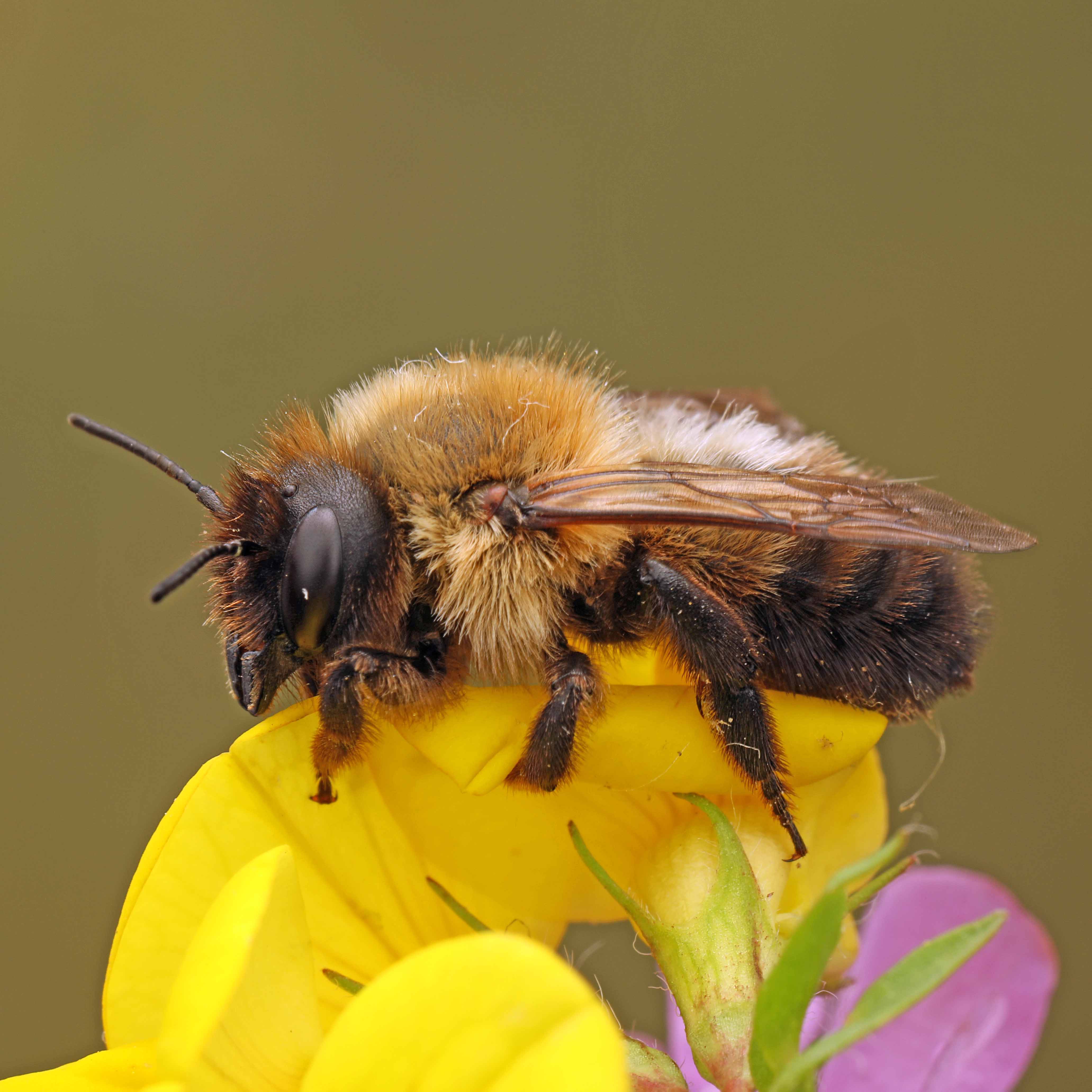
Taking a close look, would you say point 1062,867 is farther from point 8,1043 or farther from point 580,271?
point 8,1043

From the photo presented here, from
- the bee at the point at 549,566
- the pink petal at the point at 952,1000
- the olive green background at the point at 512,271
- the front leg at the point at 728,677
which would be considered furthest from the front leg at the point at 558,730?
the olive green background at the point at 512,271

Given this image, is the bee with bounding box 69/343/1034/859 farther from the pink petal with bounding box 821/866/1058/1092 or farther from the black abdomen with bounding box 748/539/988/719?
the pink petal with bounding box 821/866/1058/1092

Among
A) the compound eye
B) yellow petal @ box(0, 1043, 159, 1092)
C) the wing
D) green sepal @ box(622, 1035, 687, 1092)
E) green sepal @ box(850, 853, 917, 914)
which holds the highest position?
the wing

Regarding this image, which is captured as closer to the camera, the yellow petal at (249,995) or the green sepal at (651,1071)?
the yellow petal at (249,995)

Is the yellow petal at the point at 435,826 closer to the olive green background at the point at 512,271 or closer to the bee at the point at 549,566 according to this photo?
the bee at the point at 549,566

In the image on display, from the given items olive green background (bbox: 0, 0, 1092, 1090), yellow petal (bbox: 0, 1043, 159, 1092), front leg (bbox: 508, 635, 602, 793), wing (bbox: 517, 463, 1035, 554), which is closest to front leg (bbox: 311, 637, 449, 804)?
front leg (bbox: 508, 635, 602, 793)

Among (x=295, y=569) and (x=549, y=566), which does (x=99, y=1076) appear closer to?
(x=295, y=569)
